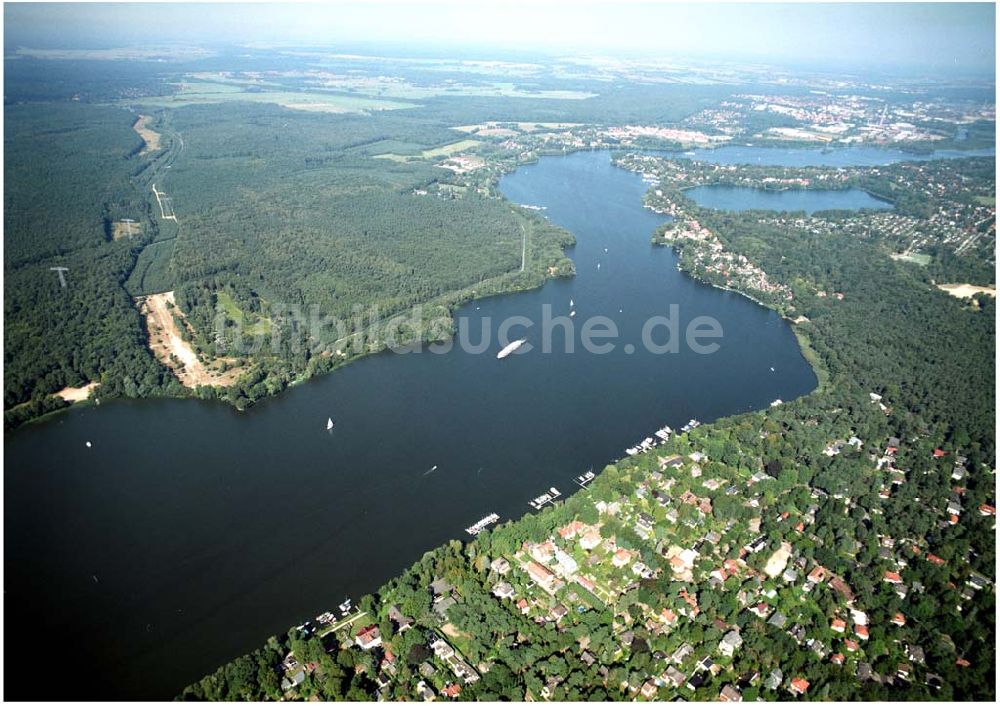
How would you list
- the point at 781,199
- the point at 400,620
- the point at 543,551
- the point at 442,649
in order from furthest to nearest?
the point at 781,199
the point at 543,551
the point at 400,620
the point at 442,649

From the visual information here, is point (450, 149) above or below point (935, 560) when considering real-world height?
above

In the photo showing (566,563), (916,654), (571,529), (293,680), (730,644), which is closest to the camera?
(293,680)

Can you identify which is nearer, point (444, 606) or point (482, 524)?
point (444, 606)

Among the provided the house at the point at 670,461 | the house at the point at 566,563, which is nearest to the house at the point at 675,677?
the house at the point at 566,563

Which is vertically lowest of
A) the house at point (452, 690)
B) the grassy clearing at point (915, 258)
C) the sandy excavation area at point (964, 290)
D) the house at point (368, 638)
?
the house at point (452, 690)

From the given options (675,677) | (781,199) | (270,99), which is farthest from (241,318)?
(270,99)

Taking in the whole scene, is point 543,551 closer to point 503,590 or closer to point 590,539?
point 590,539

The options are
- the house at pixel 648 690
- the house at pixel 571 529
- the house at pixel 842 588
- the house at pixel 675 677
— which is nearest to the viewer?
the house at pixel 648 690

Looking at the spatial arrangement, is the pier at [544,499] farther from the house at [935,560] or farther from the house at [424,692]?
the house at [935,560]
